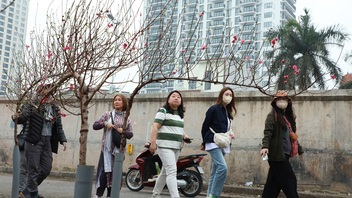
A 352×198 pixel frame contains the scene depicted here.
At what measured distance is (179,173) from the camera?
8633 millimetres

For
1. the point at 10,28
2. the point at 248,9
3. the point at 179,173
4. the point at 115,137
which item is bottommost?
the point at 179,173

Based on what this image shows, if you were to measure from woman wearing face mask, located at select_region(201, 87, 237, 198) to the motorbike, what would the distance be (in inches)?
81.7

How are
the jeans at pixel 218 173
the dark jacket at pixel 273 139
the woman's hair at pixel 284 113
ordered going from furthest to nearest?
1. the jeans at pixel 218 173
2. the woman's hair at pixel 284 113
3. the dark jacket at pixel 273 139

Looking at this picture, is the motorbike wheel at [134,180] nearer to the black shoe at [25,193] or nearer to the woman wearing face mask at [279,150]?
the black shoe at [25,193]

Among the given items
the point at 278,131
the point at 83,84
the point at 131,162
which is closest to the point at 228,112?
the point at 278,131

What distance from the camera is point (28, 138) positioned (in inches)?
241

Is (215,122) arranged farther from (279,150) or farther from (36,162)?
(36,162)

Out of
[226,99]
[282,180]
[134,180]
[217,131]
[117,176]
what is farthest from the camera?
[134,180]

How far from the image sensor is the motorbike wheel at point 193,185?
8.48 m

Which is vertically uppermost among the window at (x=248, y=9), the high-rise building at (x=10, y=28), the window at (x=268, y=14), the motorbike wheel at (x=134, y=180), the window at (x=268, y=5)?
the window at (x=268, y=5)

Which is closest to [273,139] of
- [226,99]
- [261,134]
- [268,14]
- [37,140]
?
[226,99]

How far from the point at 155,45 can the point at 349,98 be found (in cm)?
555

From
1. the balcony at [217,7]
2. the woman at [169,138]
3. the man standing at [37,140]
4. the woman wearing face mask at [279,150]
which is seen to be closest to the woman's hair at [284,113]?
the woman wearing face mask at [279,150]

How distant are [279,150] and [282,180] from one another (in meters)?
0.39
